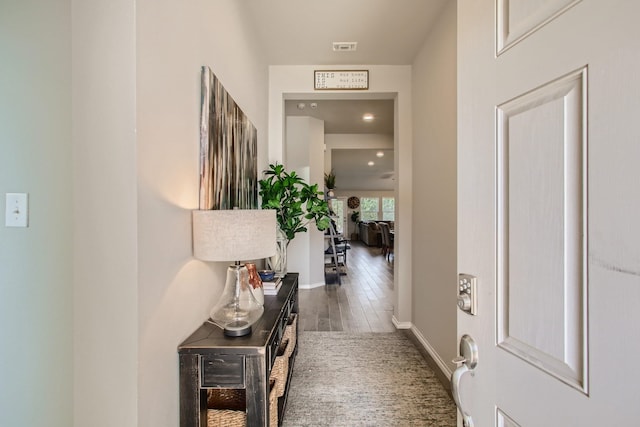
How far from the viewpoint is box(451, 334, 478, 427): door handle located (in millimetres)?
707

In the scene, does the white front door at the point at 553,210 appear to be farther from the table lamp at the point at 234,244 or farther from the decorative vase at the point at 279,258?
the decorative vase at the point at 279,258

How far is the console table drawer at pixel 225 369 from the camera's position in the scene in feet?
3.76

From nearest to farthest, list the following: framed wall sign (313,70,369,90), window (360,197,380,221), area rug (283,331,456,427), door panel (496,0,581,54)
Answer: door panel (496,0,581,54), area rug (283,331,456,427), framed wall sign (313,70,369,90), window (360,197,380,221)

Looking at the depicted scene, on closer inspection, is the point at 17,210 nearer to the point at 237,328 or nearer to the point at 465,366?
the point at 237,328

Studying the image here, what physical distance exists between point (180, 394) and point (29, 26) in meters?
1.47

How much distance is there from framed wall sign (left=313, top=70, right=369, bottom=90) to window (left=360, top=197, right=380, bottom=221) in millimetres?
10700

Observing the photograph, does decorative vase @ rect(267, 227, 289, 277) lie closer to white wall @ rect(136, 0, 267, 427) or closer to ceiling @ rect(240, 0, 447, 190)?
white wall @ rect(136, 0, 267, 427)

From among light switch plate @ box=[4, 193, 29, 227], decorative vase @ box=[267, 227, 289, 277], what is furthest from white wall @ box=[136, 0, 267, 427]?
decorative vase @ box=[267, 227, 289, 277]

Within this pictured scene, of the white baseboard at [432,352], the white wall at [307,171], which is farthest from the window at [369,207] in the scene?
the white baseboard at [432,352]

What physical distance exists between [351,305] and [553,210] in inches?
143

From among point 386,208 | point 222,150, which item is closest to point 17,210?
point 222,150

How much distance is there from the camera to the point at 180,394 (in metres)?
1.15

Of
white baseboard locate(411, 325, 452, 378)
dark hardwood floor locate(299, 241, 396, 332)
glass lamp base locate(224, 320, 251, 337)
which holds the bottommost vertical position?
dark hardwood floor locate(299, 241, 396, 332)

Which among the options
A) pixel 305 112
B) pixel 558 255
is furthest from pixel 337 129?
pixel 558 255
